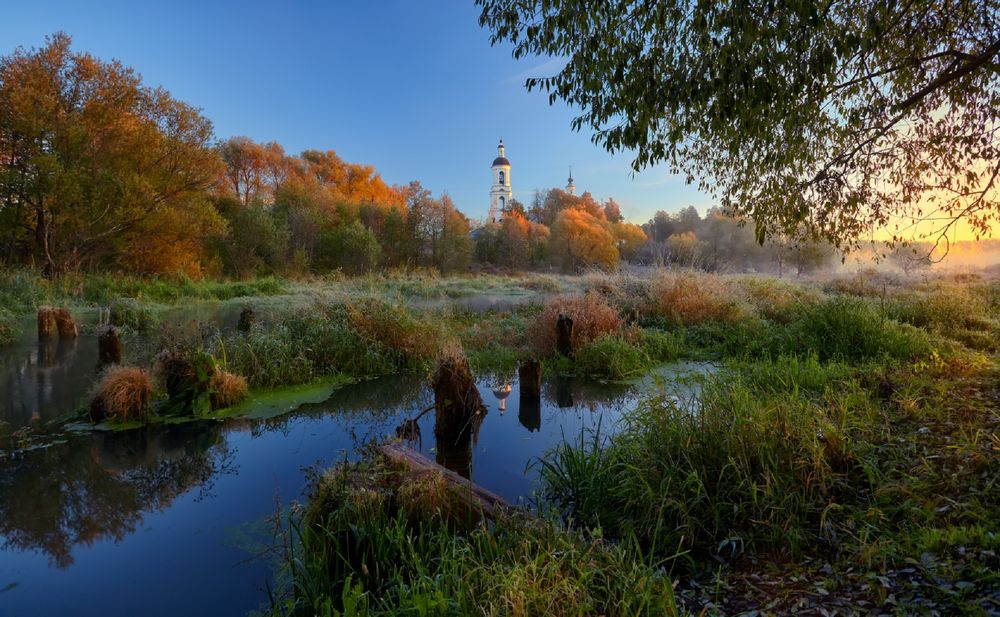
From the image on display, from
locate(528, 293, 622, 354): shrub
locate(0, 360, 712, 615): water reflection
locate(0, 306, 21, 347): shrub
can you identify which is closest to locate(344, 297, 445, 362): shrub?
locate(0, 360, 712, 615): water reflection

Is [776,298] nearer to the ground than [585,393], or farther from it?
farther from it

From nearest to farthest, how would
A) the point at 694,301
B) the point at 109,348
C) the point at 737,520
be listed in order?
the point at 737,520
the point at 109,348
the point at 694,301

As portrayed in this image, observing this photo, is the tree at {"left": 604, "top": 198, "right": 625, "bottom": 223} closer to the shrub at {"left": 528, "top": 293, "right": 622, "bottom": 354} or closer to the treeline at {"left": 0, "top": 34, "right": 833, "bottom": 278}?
the treeline at {"left": 0, "top": 34, "right": 833, "bottom": 278}

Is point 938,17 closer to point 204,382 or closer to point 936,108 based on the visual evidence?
point 936,108

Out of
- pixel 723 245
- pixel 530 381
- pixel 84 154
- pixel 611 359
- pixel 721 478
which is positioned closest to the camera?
pixel 721 478

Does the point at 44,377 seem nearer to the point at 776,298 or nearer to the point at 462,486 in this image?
the point at 462,486

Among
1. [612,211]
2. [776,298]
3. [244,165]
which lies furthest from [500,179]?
[776,298]

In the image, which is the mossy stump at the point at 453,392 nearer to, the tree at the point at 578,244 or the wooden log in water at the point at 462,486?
the wooden log in water at the point at 462,486

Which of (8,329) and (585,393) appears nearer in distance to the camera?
(585,393)

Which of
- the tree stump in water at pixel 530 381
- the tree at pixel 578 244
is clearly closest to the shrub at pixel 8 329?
the tree stump in water at pixel 530 381

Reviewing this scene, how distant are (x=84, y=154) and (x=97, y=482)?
827 inches

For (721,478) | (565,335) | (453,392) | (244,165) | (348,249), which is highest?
(244,165)

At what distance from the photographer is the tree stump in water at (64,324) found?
12266 mm

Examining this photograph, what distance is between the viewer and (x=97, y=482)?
4961 millimetres
